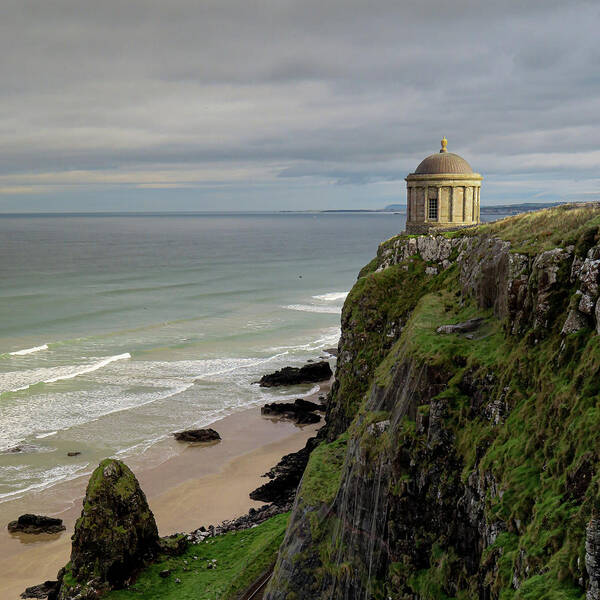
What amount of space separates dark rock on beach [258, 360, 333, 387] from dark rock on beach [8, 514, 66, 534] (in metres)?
22.9

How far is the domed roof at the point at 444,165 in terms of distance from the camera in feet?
142

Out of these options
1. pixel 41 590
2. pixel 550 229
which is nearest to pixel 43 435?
pixel 41 590

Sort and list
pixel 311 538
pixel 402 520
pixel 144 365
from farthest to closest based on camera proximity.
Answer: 1. pixel 144 365
2. pixel 311 538
3. pixel 402 520

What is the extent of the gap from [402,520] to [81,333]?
58.9m

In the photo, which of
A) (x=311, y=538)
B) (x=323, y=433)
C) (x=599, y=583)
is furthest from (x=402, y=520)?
(x=323, y=433)

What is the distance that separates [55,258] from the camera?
145750 millimetres

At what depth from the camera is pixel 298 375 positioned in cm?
5041

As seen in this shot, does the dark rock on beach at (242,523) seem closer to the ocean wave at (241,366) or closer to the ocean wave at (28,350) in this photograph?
the ocean wave at (241,366)

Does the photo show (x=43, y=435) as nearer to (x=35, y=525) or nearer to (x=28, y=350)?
(x=35, y=525)

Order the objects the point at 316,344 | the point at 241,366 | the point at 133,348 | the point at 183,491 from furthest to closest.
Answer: the point at 316,344 < the point at 133,348 < the point at 241,366 < the point at 183,491

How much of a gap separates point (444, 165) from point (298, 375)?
71.2 feet

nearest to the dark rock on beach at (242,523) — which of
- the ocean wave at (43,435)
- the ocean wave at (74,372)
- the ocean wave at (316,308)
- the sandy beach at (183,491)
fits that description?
the sandy beach at (183,491)

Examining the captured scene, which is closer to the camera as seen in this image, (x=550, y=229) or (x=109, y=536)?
(x=550, y=229)

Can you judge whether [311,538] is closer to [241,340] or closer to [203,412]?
[203,412]
